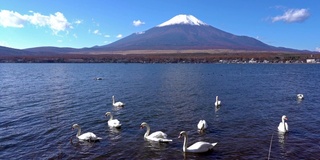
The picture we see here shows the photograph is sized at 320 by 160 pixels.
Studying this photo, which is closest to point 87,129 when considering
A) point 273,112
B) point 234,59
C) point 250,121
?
point 250,121

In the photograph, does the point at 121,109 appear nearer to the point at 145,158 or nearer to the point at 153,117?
the point at 153,117

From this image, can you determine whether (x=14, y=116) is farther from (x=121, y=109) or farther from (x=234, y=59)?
(x=234, y=59)

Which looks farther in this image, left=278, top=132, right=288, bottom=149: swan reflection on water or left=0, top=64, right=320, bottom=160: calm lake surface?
left=278, top=132, right=288, bottom=149: swan reflection on water

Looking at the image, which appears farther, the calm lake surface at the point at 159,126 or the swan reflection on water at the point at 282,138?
the swan reflection on water at the point at 282,138

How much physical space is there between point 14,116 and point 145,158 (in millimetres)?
15944

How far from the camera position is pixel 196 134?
20859 mm

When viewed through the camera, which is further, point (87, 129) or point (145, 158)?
point (87, 129)

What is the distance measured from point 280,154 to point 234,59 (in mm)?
170472

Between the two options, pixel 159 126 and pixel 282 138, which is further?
pixel 159 126

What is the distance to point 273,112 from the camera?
28.4 m

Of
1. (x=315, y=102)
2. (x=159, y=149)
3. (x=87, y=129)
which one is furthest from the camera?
(x=315, y=102)

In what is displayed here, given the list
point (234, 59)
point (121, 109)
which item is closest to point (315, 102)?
point (121, 109)

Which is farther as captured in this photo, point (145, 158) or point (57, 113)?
point (57, 113)

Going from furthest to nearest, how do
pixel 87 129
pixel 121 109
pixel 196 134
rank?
pixel 121 109
pixel 87 129
pixel 196 134
